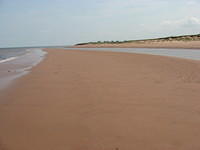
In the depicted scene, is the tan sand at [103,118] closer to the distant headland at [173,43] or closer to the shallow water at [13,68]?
the shallow water at [13,68]

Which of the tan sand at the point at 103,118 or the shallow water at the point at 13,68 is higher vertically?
the shallow water at the point at 13,68

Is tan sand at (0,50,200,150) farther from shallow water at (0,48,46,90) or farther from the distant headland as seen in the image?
the distant headland

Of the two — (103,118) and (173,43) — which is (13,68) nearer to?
(103,118)

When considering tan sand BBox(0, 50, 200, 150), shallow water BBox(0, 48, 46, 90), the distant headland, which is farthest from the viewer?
the distant headland

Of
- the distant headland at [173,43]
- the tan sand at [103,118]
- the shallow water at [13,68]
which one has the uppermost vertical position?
the distant headland at [173,43]

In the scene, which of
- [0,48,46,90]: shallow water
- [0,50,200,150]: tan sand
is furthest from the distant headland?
[0,50,200,150]: tan sand

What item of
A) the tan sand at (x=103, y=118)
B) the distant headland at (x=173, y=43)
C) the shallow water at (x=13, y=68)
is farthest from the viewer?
the distant headland at (x=173, y=43)

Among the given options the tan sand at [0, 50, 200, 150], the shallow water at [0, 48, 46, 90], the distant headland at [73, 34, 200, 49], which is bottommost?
the tan sand at [0, 50, 200, 150]

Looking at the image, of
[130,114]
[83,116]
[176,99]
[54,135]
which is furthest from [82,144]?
[176,99]

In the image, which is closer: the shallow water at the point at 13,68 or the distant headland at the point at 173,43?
the shallow water at the point at 13,68

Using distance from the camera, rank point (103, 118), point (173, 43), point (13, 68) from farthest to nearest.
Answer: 1. point (173, 43)
2. point (13, 68)
3. point (103, 118)

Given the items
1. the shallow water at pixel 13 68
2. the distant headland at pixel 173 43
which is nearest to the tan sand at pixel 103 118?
the shallow water at pixel 13 68

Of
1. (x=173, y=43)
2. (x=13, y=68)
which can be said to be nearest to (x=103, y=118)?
(x=13, y=68)

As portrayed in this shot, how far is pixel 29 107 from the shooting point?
4480 mm
